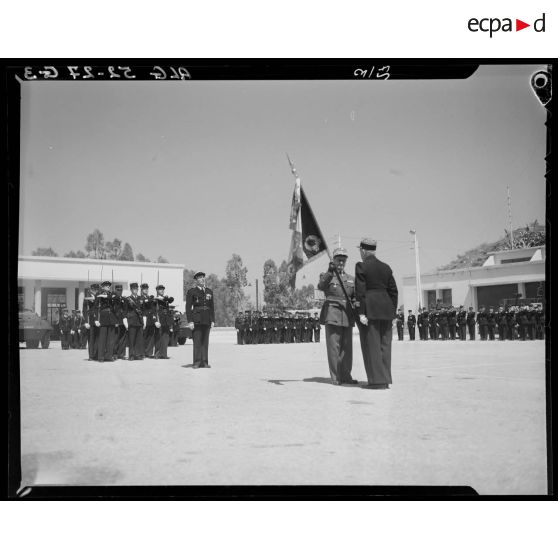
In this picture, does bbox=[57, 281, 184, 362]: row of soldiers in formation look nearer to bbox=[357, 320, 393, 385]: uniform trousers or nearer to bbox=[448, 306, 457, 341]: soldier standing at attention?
bbox=[357, 320, 393, 385]: uniform trousers

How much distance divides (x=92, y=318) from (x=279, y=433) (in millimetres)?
3571

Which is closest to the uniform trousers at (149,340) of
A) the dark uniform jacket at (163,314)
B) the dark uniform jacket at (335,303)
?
the dark uniform jacket at (163,314)

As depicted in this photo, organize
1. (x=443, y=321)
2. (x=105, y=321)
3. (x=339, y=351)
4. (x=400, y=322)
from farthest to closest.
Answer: (x=443, y=321) → (x=105, y=321) → (x=400, y=322) → (x=339, y=351)

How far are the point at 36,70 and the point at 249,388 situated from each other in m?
3.44

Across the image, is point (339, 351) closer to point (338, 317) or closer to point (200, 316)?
point (338, 317)

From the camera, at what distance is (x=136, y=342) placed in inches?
396

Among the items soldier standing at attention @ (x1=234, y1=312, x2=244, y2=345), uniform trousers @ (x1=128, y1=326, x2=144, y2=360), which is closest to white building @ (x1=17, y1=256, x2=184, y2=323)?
soldier standing at attention @ (x1=234, y1=312, x2=244, y2=345)

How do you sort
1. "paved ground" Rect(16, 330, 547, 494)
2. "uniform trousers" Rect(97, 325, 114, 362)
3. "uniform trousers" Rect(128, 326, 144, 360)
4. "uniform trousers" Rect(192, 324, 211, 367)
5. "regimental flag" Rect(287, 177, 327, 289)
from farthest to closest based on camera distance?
"uniform trousers" Rect(128, 326, 144, 360)
"uniform trousers" Rect(192, 324, 211, 367)
"uniform trousers" Rect(97, 325, 114, 362)
"regimental flag" Rect(287, 177, 327, 289)
"paved ground" Rect(16, 330, 547, 494)

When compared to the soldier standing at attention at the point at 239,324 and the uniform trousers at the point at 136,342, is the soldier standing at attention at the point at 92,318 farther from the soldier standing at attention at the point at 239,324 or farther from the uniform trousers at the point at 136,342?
the soldier standing at attention at the point at 239,324

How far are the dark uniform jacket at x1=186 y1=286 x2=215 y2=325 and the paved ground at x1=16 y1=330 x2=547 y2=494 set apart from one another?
0.91m

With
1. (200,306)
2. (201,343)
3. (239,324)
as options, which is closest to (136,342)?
(201,343)

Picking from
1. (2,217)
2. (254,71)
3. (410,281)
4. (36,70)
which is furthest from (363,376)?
(36,70)

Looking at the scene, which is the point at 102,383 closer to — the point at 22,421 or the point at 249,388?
the point at 22,421

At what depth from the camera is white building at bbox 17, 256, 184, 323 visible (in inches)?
187
